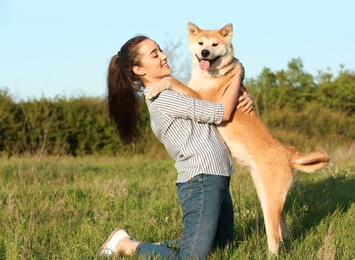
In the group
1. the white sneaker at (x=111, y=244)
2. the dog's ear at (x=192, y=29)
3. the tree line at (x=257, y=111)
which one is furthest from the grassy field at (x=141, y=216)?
the tree line at (x=257, y=111)

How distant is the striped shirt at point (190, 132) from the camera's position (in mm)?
3598

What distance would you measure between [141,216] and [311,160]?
6.41 ft

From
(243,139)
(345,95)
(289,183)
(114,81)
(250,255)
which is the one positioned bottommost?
(345,95)

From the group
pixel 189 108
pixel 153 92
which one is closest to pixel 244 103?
pixel 189 108

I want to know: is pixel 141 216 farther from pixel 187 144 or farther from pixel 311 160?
pixel 311 160

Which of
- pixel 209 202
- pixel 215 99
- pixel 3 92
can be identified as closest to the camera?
pixel 209 202

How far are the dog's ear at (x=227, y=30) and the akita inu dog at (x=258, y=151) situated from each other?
29cm

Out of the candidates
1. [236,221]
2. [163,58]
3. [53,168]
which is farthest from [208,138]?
[53,168]

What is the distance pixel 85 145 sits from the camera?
1427cm

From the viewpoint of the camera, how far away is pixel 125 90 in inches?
162

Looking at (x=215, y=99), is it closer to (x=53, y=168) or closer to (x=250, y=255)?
(x=250, y=255)

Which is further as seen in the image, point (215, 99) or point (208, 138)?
point (215, 99)

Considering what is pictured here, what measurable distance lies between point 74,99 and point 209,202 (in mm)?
11525

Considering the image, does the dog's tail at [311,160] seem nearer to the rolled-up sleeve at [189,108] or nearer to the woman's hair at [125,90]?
the rolled-up sleeve at [189,108]
